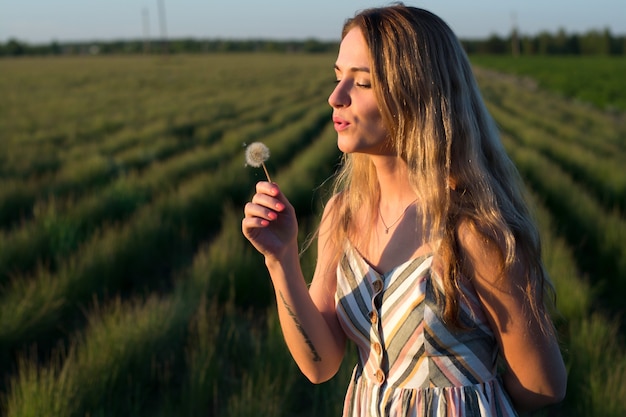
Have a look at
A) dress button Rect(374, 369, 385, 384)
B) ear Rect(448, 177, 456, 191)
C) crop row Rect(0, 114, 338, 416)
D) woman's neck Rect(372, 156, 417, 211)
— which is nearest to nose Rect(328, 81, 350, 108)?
woman's neck Rect(372, 156, 417, 211)

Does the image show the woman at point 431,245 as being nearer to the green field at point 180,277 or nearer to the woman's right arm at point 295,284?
the woman's right arm at point 295,284

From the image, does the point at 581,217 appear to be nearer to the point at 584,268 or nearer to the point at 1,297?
the point at 584,268

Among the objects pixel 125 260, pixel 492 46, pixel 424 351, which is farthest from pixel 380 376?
pixel 492 46

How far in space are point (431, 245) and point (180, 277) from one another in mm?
3502

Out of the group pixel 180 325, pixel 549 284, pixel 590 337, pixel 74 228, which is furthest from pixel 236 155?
pixel 549 284

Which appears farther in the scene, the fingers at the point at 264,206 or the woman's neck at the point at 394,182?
the woman's neck at the point at 394,182

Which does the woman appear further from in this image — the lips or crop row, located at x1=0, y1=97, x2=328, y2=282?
crop row, located at x1=0, y1=97, x2=328, y2=282

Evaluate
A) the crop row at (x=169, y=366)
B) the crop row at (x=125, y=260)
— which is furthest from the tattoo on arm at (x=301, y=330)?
the crop row at (x=125, y=260)

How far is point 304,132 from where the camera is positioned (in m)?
12.4

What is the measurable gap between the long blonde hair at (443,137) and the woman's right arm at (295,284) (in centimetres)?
29

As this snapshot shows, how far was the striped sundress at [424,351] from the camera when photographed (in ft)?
4.88

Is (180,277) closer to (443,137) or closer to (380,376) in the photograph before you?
(380,376)

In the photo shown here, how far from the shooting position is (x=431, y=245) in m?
1.48

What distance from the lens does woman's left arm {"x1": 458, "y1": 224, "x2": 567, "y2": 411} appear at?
1.41 meters
